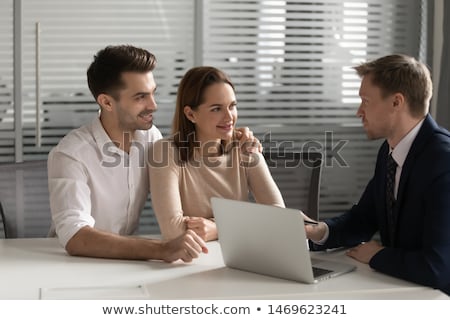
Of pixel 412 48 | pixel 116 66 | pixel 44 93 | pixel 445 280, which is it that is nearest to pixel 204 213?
pixel 116 66

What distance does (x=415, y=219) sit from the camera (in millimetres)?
2141

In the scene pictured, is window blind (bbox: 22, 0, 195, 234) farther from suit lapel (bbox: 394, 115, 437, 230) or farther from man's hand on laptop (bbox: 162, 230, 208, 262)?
suit lapel (bbox: 394, 115, 437, 230)

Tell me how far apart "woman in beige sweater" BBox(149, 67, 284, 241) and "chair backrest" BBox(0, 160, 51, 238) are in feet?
1.66

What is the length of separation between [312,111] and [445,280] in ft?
8.38

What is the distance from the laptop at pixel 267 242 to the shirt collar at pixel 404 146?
0.39 meters

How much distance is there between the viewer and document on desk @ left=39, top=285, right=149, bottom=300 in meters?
1.81

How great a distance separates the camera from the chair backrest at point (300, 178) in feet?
9.92

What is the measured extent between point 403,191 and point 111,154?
105 cm

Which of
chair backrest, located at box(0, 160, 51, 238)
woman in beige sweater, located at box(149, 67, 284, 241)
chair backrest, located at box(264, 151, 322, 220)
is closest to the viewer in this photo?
woman in beige sweater, located at box(149, 67, 284, 241)

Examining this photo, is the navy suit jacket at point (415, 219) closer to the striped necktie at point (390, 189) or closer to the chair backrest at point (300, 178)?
the striped necktie at point (390, 189)

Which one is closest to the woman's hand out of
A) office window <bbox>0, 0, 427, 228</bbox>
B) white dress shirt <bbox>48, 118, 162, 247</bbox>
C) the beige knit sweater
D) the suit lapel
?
the beige knit sweater

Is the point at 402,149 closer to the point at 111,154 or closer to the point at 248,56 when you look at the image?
the point at 111,154

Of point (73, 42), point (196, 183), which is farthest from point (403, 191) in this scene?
point (73, 42)

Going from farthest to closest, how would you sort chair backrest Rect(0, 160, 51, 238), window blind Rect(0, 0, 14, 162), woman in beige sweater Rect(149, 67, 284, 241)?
window blind Rect(0, 0, 14, 162), chair backrest Rect(0, 160, 51, 238), woman in beige sweater Rect(149, 67, 284, 241)
